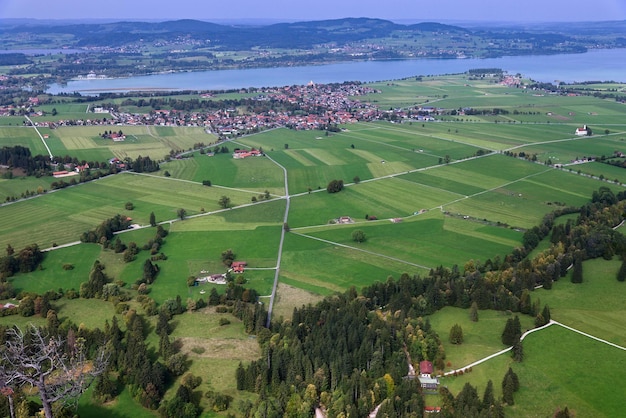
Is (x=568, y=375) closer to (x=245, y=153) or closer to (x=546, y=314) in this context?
(x=546, y=314)

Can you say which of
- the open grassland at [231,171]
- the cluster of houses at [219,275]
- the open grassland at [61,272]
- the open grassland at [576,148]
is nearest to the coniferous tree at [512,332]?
the cluster of houses at [219,275]

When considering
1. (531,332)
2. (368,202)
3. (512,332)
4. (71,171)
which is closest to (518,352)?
(512,332)

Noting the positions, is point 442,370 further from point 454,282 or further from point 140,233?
point 140,233

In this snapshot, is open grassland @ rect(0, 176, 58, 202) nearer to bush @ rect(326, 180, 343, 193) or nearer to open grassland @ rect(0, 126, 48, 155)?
open grassland @ rect(0, 126, 48, 155)

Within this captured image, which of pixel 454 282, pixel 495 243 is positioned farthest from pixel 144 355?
pixel 495 243

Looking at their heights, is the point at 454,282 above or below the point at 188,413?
above

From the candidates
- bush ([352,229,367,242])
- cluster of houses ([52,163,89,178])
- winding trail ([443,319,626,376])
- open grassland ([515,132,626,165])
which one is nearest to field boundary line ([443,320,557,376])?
winding trail ([443,319,626,376])
